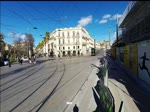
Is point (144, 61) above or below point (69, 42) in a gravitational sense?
below

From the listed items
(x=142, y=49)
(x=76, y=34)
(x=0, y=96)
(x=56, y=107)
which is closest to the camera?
(x=56, y=107)

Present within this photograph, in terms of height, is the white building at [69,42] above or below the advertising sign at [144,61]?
above

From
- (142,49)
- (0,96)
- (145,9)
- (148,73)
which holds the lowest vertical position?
(0,96)

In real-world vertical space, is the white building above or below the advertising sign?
above

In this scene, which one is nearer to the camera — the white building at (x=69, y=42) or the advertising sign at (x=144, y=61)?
the advertising sign at (x=144, y=61)

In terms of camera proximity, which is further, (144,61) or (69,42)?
(69,42)

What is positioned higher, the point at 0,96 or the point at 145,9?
the point at 145,9

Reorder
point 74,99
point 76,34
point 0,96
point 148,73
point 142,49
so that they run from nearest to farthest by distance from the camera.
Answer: point 74,99 < point 0,96 < point 148,73 < point 142,49 < point 76,34

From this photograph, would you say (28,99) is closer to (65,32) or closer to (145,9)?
(145,9)

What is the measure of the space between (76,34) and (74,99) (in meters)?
87.4

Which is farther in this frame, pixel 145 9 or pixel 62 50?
pixel 62 50

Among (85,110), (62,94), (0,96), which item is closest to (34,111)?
(85,110)

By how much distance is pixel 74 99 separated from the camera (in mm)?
9914

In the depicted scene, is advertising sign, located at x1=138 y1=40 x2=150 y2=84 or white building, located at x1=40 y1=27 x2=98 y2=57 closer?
advertising sign, located at x1=138 y1=40 x2=150 y2=84
